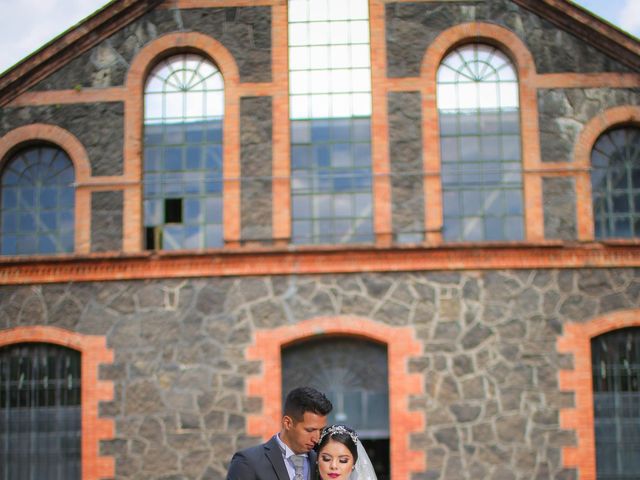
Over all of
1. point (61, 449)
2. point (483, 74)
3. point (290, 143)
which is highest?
point (483, 74)

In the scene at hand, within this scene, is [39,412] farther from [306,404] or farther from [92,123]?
[306,404]

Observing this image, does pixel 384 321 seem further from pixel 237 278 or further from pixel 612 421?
pixel 612 421

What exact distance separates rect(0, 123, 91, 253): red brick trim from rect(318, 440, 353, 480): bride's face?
32.4 feet

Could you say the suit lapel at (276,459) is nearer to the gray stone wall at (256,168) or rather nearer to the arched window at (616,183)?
→ the gray stone wall at (256,168)

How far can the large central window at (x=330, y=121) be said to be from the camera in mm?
17828

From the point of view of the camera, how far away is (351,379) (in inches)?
690

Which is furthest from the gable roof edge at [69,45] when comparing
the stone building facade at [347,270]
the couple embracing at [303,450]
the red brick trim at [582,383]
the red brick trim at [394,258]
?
the couple embracing at [303,450]

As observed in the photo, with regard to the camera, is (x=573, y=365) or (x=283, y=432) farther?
(x=573, y=365)

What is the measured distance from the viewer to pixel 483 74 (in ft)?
60.0

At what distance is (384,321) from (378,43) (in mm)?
4601

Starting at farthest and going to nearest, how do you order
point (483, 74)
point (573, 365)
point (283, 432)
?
point (483, 74)
point (573, 365)
point (283, 432)

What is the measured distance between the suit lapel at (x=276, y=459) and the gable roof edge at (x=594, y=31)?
1161 centimetres

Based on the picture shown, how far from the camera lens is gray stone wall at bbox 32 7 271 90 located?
720 inches

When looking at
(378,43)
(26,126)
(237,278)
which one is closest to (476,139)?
(378,43)
